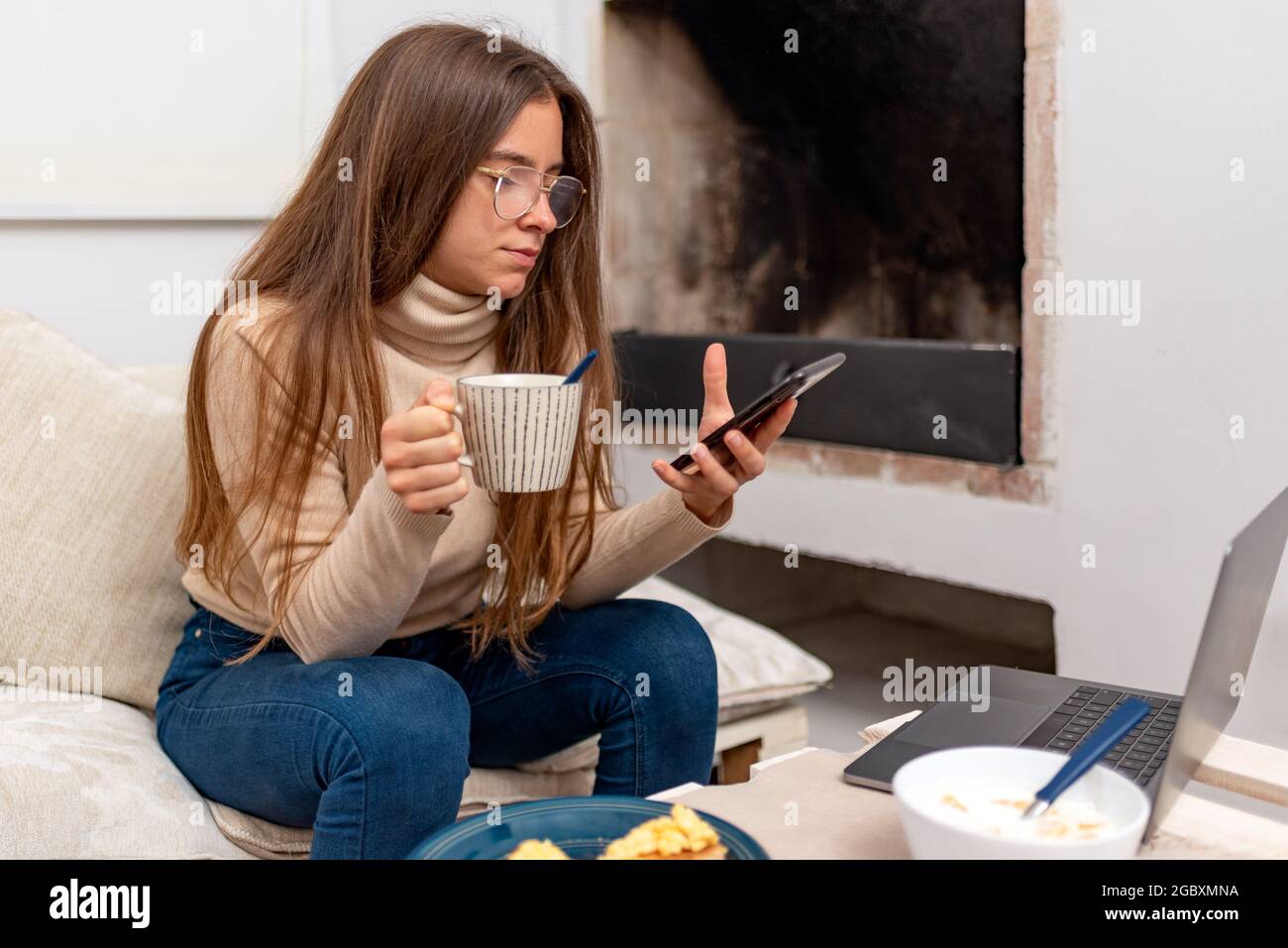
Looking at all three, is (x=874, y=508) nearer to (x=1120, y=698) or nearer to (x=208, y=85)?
(x=1120, y=698)

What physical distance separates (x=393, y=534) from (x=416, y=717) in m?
0.17

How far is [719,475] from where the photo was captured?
44.6 inches

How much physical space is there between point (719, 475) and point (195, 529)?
551 mm

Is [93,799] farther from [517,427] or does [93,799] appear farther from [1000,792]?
[1000,792]

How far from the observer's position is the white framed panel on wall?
1.83 m

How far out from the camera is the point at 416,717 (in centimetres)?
108

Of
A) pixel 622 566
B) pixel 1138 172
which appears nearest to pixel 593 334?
pixel 622 566

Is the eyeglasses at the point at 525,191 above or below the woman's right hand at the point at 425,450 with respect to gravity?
above

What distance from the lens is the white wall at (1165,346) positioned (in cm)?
161

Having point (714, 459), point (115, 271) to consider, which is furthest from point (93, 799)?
point (115, 271)

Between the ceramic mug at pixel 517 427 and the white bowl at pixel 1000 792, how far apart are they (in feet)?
1.38

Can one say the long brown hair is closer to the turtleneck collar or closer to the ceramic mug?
the turtleneck collar

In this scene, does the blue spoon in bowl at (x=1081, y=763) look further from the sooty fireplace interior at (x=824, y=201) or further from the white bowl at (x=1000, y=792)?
the sooty fireplace interior at (x=824, y=201)

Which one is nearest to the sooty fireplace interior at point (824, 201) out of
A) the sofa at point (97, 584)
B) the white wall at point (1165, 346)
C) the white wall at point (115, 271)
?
the white wall at point (1165, 346)
